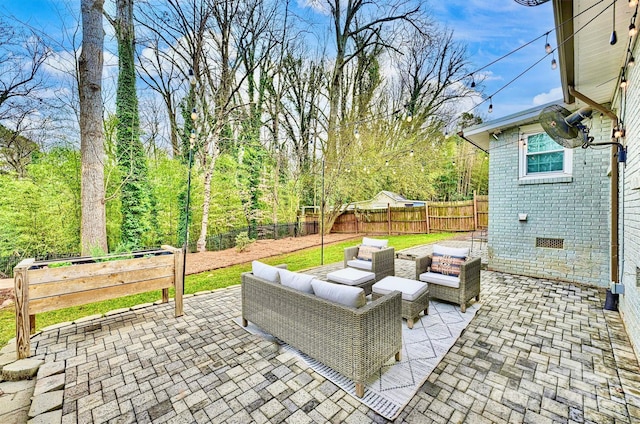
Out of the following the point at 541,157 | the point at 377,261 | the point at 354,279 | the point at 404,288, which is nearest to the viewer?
the point at 404,288

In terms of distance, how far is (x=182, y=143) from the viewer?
942cm

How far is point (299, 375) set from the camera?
90.7 inches

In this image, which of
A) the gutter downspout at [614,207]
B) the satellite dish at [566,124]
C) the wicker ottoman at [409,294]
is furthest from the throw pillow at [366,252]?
the gutter downspout at [614,207]

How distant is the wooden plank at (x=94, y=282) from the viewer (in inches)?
106

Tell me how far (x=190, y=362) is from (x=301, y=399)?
1.21 metres

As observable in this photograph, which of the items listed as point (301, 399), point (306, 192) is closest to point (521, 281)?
point (301, 399)

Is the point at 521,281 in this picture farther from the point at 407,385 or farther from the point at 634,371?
the point at 407,385

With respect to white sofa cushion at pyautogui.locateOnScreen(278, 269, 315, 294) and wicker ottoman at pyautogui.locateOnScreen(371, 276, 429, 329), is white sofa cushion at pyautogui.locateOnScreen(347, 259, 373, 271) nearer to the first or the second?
wicker ottoman at pyautogui.locateOnScreen(371, 276, 429, 329)

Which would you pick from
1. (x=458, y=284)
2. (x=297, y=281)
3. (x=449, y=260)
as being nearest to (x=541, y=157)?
(x=449, y=260)

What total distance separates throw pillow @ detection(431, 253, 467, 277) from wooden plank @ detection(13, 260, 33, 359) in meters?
4.93

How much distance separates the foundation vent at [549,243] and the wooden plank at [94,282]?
677cm

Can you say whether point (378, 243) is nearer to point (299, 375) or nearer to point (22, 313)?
point (299, 375)

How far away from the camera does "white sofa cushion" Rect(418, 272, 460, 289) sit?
12.1 feet

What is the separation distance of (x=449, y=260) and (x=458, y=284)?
15.8 inches
